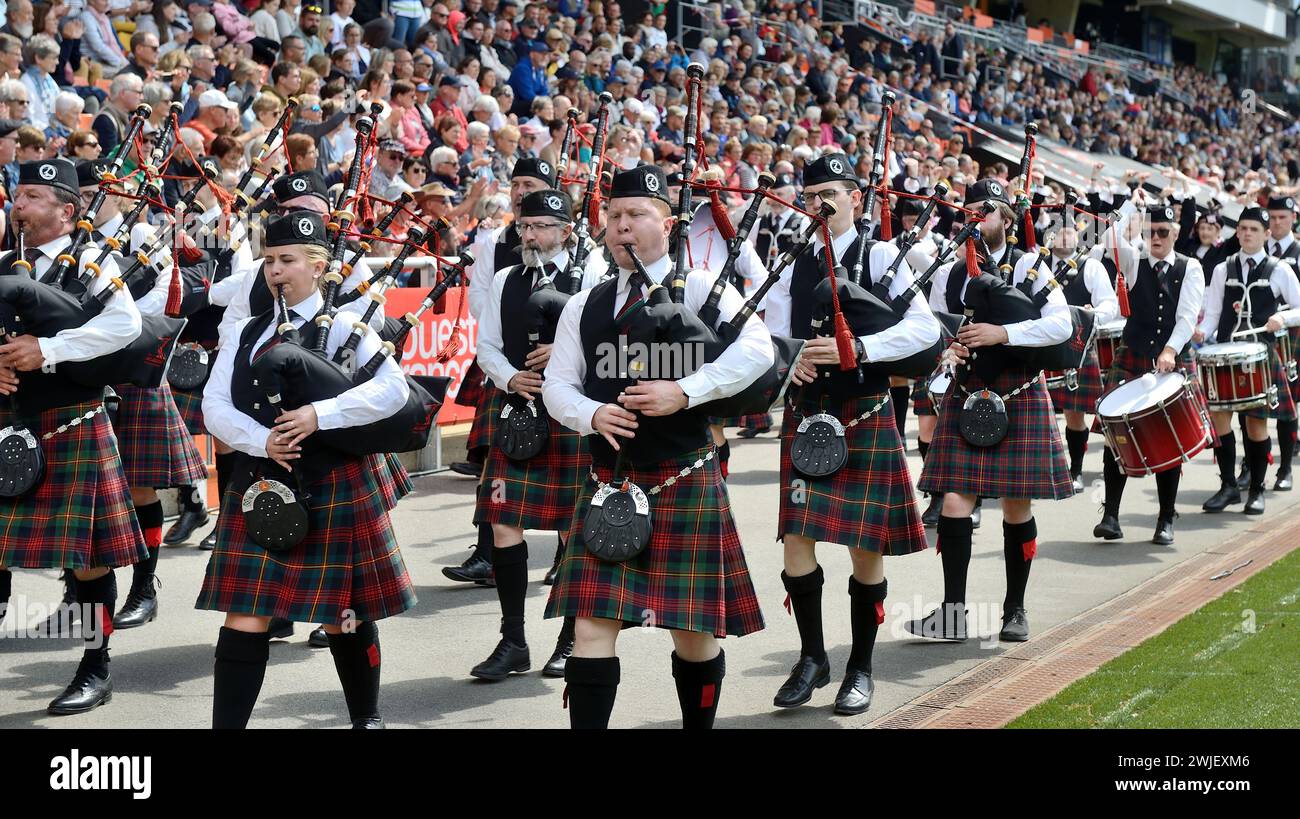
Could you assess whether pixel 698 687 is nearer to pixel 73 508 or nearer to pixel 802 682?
pixel 802 682

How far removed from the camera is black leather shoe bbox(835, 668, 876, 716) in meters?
4.30

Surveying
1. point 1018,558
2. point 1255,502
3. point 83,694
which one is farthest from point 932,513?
point 83,694

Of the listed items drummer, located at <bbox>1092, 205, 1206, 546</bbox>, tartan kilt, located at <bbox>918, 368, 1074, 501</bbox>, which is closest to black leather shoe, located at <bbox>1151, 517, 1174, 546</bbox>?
drummer, located at <bbox>1092, 205, 1206, 546</bbox>

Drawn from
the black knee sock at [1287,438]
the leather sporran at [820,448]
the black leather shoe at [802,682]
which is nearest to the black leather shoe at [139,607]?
the black leather shoe at [802,682]

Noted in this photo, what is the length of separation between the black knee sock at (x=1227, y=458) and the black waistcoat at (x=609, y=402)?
5.11 meters

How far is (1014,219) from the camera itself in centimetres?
536

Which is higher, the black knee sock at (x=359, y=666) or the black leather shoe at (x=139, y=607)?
the black knee sock at (x=359, y=666)

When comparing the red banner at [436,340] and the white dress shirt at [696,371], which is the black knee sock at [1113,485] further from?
the white dress shirt at [696,371]

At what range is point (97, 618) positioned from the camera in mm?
4227

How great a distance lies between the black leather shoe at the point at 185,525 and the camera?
6242 mm

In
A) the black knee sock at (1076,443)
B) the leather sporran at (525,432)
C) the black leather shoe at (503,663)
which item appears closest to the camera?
the black leather shoe at (503,663)

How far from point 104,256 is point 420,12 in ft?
28.1

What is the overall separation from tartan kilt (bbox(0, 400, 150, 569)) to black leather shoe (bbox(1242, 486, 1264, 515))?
5.64m

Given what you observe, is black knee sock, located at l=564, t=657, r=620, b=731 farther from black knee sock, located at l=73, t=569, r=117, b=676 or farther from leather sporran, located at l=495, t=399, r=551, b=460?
black knee sock, located at l=73, t=569, r=117, b=676
